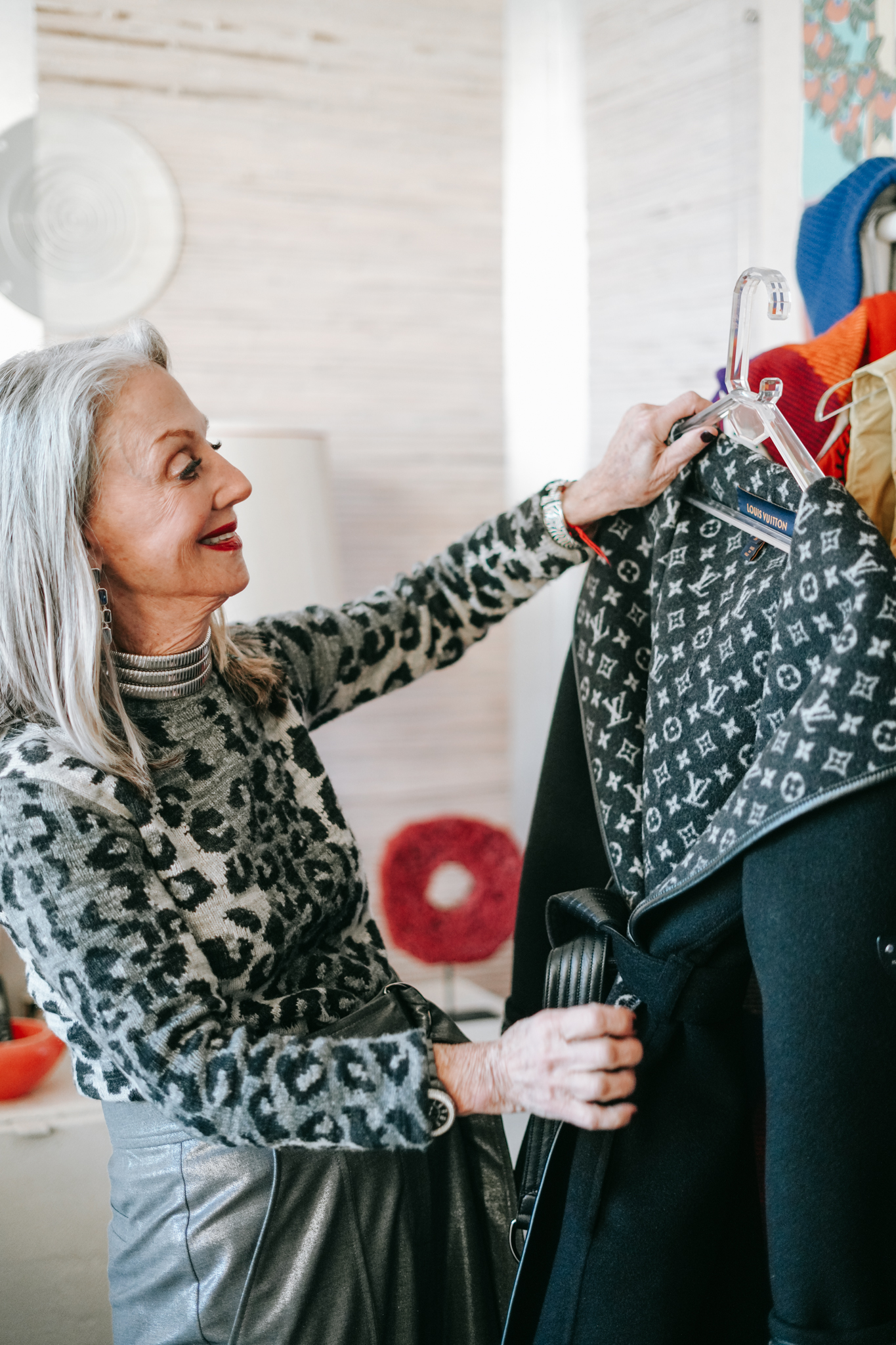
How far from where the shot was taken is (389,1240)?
0.92 metres

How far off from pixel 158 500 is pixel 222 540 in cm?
8

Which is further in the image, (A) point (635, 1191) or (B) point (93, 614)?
(B) point (93, 614)

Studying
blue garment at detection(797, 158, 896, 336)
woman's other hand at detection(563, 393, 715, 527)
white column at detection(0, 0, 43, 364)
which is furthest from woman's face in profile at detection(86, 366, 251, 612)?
white column at detection(0, 0, 43, 364)

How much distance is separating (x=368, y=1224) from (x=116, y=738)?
0.46m

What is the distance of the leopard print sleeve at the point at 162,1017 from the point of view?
0.79 m

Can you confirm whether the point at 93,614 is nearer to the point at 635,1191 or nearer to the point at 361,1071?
the point at 361,1071

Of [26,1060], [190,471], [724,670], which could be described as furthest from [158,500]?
[26,1060]

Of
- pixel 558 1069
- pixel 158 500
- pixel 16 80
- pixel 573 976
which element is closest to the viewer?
pixel 558 1069

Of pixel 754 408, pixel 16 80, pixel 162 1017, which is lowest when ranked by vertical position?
pixel 162 1017

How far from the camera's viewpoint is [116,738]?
92 cm

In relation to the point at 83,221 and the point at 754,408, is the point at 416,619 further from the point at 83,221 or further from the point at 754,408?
the point at 83,221

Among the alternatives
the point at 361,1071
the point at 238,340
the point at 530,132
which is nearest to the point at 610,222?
the point at 530,132

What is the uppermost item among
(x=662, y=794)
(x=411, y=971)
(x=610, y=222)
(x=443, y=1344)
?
(x=610, y=222)

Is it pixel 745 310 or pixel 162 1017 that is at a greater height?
pixel 745 310
